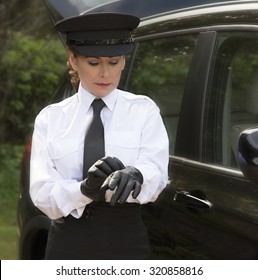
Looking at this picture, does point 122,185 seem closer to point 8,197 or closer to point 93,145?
point 93,145

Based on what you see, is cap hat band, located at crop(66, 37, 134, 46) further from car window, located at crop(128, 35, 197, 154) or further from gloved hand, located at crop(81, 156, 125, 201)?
car window, located at crop(128, 35, 197, 154)

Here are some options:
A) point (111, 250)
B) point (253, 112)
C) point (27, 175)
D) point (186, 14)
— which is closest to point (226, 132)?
point (253, 112)

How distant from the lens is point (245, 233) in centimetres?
330

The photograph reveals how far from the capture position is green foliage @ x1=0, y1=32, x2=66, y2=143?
1003 centimetres

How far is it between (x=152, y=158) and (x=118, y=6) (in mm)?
1193

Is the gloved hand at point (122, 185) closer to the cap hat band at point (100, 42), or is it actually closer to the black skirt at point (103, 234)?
the black skirt at point (103, 234)

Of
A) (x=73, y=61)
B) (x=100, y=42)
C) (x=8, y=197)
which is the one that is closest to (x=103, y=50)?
(x=100, y=42)

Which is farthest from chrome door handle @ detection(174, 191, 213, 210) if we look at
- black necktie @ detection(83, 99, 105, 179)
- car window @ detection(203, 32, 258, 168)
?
black necktie @ detection(83, 99, 105, 179)

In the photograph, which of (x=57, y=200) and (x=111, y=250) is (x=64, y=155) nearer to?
(x=57, y=200)

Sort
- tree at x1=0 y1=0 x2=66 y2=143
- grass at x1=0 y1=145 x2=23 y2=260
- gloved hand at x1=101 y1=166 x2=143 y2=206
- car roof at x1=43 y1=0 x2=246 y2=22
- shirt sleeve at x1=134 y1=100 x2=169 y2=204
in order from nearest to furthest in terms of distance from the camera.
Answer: gloved hand at x1=101 y1=166 x2=143 y2=206 → shirt sleeve at x1=134 y1=100 x2=169 y2=204 → car roof at x1=43 y1=0 x2=246 y2=22 → grass at x1=0 y1=145 x2=23 y2=260 → tree at x1=0 y1=0 x2=66 y2=143

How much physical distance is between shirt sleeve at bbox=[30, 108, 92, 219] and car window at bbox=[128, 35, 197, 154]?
904 millimetres

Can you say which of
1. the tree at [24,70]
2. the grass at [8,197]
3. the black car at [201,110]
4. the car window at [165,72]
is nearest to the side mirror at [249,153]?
the black car at [201,110]

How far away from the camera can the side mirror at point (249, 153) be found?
10.1ft

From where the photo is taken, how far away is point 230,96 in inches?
153
